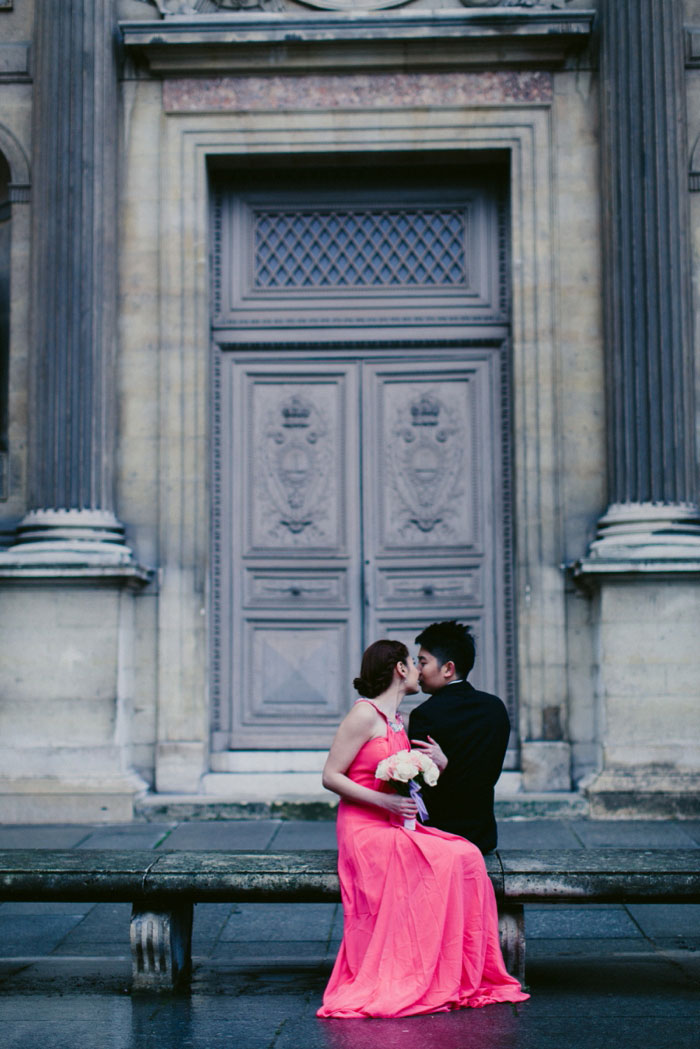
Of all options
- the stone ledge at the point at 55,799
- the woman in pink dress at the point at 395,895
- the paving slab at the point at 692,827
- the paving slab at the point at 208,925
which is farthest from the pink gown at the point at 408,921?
the stone ledge at the point at 55,799

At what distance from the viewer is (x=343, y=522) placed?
9781 millimetres

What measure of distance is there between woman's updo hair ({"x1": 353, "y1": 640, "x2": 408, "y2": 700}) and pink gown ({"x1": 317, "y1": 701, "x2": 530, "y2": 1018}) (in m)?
0.21

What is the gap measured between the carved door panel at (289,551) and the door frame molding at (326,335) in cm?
35

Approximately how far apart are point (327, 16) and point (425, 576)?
4653 millimetres

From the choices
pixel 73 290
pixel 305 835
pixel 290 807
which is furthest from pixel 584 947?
pixel 73 290

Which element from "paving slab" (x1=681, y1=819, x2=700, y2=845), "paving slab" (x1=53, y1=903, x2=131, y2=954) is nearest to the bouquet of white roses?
"paving slab" (x1=53, y1=903, x2=131, y2=954)

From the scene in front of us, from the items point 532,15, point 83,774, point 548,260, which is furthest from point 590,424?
point 83,774

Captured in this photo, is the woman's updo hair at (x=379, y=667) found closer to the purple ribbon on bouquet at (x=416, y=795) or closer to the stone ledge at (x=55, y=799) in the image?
the purple ribbon on bouquet at (x=416, y=795)

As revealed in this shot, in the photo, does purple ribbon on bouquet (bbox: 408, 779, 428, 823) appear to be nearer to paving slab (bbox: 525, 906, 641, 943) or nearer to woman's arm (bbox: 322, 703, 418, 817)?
woman's arm (bbox: 322, 703, 418, 817)

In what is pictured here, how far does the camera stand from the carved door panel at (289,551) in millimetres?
9656

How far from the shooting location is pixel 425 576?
973 cm

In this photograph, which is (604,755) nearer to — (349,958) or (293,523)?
(293,523)

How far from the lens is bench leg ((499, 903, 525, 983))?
5129mm

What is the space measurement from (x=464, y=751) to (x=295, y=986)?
4.38ft
